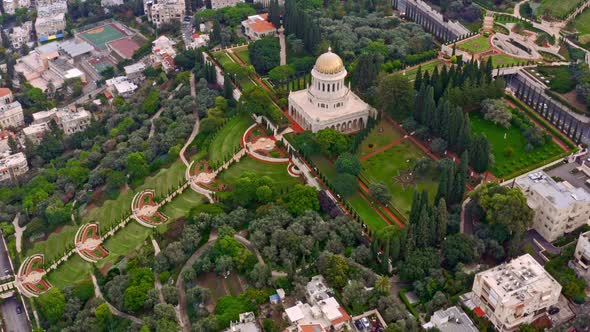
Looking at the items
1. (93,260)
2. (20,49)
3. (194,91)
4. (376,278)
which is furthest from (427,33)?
(20,49)

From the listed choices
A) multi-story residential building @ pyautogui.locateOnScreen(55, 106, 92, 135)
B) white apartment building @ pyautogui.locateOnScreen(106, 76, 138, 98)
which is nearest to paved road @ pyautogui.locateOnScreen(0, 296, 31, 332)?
multi-story residential building @ pyautogui.locateOnScreen(55, 106, 92, 135)

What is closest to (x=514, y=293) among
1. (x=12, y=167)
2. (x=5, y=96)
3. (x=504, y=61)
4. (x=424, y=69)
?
(x=424, y=69)

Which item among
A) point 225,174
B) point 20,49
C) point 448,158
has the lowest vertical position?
point 20,49

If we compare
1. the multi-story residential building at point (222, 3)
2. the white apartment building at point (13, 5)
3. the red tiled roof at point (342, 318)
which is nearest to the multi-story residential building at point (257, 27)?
the multi-story residential building at point (222, 3)

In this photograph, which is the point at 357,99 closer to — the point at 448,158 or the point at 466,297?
the point at 448,158

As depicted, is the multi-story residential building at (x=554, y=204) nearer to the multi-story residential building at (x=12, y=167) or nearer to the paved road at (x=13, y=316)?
the paved road at (x=13, y=316)

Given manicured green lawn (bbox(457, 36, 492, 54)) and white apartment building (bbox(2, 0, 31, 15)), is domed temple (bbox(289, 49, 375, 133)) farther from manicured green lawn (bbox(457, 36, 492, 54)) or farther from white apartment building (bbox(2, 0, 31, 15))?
white apartment building (bbox(2, 0, 31, 15))

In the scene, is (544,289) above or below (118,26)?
above
